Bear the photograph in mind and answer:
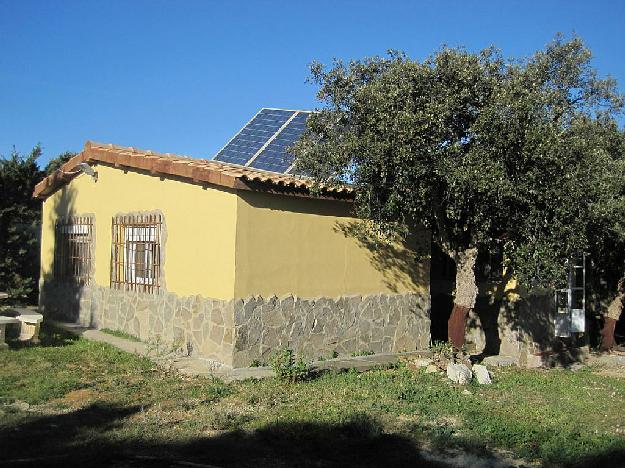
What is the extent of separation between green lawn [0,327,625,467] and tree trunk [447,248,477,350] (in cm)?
125

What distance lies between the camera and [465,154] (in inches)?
359

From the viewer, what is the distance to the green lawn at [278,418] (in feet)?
19.9

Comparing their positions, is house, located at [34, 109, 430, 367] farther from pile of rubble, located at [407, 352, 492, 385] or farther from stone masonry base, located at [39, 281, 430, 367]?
pile of rubble, located at [407, 352, 492, 385]

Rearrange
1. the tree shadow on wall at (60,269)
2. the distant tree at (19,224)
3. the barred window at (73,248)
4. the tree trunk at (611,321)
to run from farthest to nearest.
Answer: the distant tree at (19,224)
the tree trunk at (611,321)
the tree shadow on wall at (60,269)
the barred window at (73,248)

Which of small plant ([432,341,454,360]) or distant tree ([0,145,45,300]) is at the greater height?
distant tree ([0,145,45,300])

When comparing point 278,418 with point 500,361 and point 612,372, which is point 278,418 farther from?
point 612,372

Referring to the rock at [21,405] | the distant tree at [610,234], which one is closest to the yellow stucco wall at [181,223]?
the rock at [21,405]

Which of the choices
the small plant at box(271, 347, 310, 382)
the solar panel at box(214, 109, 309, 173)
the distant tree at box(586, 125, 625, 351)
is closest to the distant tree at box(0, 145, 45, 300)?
the solar panel at box(214, 109, 309, 173)

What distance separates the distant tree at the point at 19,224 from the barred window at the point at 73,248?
214 centimetres

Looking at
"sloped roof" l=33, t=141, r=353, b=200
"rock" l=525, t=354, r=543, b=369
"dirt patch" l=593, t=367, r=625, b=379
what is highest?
"sloped roof" l=33, t=141, r=353, b=200

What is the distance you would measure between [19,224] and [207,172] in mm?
10178

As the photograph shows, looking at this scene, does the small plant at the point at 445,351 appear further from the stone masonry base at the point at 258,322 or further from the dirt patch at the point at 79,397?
the dirt patch at the point at 79,397

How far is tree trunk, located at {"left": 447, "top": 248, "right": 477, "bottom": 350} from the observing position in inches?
417

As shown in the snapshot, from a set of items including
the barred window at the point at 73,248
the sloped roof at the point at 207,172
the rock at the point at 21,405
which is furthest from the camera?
the barred window at the point at 73,248
